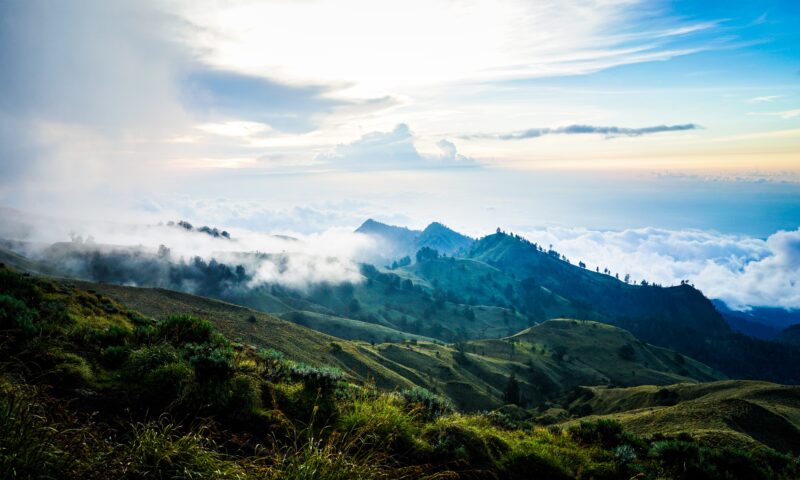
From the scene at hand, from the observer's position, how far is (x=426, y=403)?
44.9 feet

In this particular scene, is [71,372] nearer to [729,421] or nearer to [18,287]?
[18,287]

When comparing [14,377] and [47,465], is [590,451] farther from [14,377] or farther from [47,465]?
[14,377]

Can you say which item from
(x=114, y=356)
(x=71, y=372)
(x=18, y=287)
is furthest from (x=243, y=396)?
(x=18, y=287)

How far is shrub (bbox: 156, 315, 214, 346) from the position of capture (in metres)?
14.4

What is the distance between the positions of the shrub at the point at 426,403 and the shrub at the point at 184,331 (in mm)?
7527

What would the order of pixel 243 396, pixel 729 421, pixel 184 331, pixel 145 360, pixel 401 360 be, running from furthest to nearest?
pixel 401 360 → pixel 729 421 → pixel 184 331 → pixel 145 360 → pixel 243 396

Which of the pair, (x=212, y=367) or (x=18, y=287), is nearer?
(x=212, y=367)

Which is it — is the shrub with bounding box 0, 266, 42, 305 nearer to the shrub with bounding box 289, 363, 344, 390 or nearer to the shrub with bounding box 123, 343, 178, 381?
the shrub with bounding box 123, 343, 178, 381

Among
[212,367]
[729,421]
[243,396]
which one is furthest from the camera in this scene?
[729,421]

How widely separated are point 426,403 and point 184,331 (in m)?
8.93

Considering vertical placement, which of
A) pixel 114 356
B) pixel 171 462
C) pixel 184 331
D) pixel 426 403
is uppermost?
pixel 171 462

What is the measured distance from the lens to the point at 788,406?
195ft

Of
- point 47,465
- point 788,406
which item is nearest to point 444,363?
point 788,406

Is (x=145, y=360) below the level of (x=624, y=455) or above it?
above
